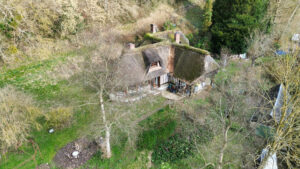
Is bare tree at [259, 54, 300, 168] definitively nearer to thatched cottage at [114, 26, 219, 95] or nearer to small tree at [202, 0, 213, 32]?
thatched cottage at [114, 26, 219, 95]

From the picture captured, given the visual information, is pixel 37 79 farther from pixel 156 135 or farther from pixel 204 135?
pixel 204 135

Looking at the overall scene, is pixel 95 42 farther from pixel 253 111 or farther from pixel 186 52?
pixel 253 111

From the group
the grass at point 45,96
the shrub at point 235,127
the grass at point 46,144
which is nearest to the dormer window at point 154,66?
the grass at point 45,96

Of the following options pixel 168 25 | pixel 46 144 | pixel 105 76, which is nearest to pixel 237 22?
pixel 168 25

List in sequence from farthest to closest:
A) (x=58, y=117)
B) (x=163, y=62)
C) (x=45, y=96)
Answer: (x=163, y=62), (x=45, y=96), (x=58, y=117)

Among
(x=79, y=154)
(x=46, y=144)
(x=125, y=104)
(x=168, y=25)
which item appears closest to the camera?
(x=79, y=154)

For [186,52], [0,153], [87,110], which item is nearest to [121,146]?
[87,110]
